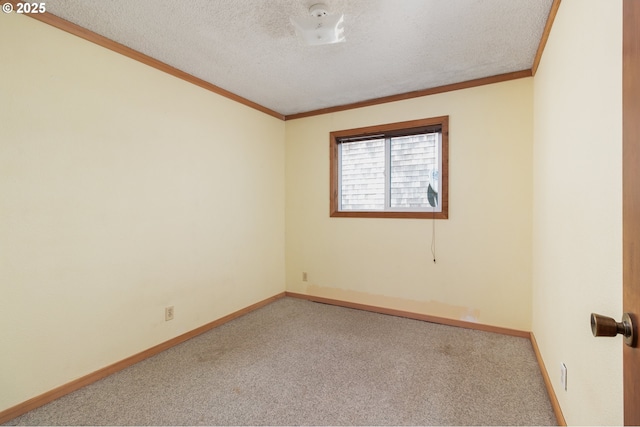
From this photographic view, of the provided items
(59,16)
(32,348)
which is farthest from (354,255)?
(59,16)

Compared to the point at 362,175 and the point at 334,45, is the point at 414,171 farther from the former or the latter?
the point at 334,45

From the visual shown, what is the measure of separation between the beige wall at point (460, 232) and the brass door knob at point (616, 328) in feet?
7.37

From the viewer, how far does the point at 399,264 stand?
3117 mm

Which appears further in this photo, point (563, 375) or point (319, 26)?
point (319, 26)

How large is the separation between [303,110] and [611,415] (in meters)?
3.53

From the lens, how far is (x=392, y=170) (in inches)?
128

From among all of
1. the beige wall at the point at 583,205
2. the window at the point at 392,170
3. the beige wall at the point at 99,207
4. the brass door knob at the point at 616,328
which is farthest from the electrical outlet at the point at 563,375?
the beige wall at the point at 99,207

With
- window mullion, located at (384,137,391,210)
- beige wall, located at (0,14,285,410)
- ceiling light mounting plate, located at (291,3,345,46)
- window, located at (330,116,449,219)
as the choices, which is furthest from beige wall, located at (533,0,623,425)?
beige wall, located at (0,14,285,410)

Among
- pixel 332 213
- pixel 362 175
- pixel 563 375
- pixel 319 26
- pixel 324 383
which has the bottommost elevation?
pixel 324 383

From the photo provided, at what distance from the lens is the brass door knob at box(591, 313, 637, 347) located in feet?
1.96

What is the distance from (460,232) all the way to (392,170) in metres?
0.98

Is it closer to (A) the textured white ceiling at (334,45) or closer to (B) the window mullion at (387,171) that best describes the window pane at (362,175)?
(B) the window mullion at (387,171)

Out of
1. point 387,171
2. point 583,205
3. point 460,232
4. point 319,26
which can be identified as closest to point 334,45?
point 319,26

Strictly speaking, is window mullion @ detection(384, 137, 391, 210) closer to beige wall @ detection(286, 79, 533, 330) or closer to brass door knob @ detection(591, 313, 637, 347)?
beige wall @ detection(286, 79, 533, 330)
